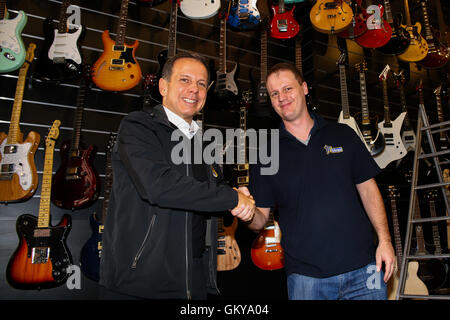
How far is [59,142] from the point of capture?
376cm

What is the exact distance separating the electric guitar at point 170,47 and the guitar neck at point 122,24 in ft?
1.63

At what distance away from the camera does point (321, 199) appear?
2.08 m

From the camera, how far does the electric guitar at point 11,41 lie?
338 cm

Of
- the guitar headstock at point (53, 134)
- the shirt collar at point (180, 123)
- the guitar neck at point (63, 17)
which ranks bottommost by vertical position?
the shirt collar at point (180, 123)

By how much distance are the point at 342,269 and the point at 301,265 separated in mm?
244

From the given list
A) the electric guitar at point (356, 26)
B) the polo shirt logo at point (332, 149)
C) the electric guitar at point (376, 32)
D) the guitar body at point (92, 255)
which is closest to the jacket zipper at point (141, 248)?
the polo shirt logo at point (332, 149)

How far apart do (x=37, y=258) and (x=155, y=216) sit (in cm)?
229

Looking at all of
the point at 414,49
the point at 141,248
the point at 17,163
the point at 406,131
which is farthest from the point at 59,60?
the point at 414,49

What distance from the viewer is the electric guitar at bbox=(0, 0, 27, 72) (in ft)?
11.1

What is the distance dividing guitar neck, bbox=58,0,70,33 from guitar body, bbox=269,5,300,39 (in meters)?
2.74

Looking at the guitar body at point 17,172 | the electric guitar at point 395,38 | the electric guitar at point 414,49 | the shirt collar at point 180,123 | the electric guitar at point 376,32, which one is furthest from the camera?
the electric guitar at point 414,49

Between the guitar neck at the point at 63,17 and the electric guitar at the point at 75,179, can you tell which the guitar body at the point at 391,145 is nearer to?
the electric guitar at the point at 75,179

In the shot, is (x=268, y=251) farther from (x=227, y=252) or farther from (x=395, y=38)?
(x=395, y=38)
